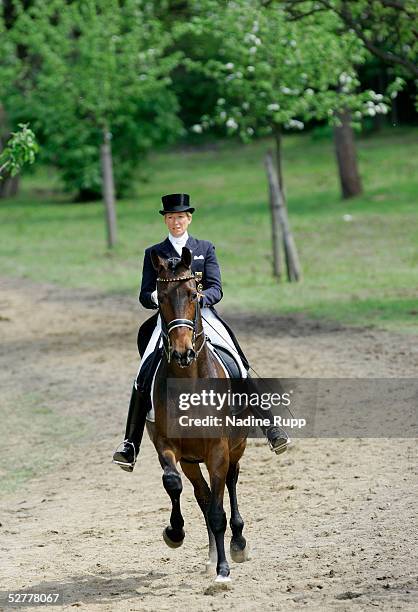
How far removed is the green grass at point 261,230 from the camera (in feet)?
83.1

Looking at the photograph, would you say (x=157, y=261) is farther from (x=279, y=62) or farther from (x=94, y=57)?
(x=94, y=57)

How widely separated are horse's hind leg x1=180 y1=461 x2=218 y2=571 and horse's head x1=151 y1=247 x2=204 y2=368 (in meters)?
1.28

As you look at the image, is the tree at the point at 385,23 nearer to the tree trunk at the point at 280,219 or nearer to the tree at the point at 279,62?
the tree at the point at 279,62

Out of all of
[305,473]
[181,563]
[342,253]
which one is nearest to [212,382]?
[181,563]

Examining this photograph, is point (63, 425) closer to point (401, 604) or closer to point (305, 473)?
point (305, 473)

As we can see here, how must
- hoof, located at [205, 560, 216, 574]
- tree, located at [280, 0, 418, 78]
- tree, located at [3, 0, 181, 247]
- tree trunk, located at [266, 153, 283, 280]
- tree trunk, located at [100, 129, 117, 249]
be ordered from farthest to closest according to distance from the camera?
tree, located at [3, 0, 181, 247], tree trunk, located at [100, 129, 117, 249], tree trunk, located at [266, 153, 283, 280], tree, located at [280, 0, 418, 78], hoof, located at [205, 560, 216, 574]

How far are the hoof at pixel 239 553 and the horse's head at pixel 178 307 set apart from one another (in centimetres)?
181

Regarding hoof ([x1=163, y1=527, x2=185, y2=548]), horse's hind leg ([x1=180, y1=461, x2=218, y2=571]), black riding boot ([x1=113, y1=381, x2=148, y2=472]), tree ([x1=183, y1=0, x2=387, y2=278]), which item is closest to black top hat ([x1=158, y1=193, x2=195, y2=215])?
black riding boot ([x1=113, y1=381, x2=148, y2=472])

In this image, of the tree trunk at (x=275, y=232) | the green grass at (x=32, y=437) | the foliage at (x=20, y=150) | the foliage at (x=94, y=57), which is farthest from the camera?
the foliage at (x=94, y=57)

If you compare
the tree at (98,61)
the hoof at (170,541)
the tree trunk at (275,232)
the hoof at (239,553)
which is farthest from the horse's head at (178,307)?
the tree at (98,61)

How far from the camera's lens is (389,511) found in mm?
10570

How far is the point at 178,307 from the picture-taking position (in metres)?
8.42

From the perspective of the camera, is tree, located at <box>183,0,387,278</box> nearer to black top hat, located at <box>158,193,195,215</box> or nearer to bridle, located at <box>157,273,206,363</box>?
black top hat, located at <box>158,193,195,215</box>

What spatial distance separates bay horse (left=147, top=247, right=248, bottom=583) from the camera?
844cm
